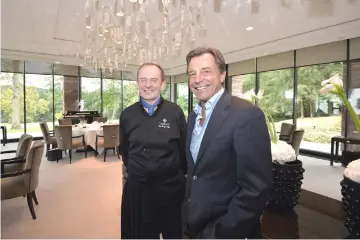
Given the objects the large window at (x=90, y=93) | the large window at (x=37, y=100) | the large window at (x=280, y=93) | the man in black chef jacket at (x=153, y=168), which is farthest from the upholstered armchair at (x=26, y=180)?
the large window at (x=90, y=93)

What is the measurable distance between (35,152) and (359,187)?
10.7 feet

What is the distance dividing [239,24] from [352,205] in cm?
520

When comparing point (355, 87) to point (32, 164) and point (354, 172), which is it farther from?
point (32, 164)

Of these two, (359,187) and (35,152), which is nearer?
(359,187)

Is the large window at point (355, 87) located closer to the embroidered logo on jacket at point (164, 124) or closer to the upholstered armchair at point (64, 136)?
the embroidered logo on jacket at point (164, 124)

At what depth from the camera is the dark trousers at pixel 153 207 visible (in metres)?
1.64

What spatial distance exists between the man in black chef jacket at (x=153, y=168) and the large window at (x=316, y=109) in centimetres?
643

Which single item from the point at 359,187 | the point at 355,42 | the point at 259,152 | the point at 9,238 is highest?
the point at 355,42

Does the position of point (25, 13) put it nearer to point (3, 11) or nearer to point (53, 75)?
point (3, 11)

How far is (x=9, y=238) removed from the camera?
260cm

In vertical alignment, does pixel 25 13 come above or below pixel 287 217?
above

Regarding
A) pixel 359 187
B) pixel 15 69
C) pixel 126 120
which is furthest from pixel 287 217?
pixel 15 69

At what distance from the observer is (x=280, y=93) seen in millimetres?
8102

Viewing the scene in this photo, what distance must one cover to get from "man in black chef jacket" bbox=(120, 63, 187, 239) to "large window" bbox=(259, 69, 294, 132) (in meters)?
6.62
